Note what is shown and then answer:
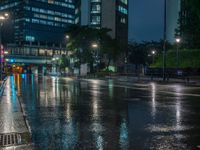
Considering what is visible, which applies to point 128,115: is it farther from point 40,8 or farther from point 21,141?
point 40,8

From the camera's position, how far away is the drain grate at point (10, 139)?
7.35 metres

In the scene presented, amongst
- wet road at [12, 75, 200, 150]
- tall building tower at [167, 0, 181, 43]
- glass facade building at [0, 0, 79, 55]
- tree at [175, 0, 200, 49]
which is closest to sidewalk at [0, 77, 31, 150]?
wet road at [12, 75, 200, 150]

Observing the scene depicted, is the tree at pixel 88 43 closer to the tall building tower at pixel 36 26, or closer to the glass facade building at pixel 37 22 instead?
the tall building tower at pixel 36 26

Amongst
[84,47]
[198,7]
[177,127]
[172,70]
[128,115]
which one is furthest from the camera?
[84,47]

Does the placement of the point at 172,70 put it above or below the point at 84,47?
below

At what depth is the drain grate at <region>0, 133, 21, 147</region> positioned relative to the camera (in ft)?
24.1

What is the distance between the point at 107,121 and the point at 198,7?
20.4 m

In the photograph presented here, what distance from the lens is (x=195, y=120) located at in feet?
35.3

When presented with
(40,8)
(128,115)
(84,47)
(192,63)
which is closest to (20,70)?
(40,8)

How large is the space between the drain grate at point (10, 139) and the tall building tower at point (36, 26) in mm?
146332

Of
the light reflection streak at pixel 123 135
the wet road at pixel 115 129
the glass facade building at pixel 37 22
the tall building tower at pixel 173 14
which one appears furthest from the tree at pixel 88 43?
the glass facade building at pixel 37 22

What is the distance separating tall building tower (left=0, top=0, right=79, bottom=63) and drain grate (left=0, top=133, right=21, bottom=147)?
5761 inches

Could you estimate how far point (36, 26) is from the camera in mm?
170125

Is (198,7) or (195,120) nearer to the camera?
(195,120)
